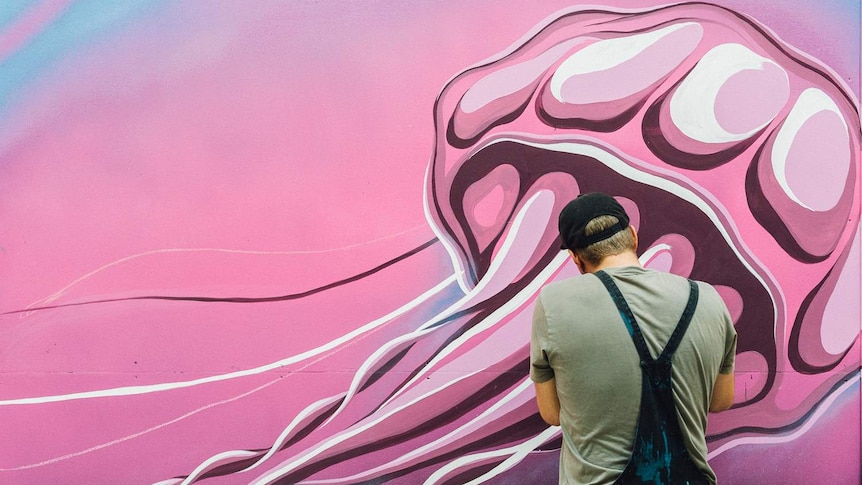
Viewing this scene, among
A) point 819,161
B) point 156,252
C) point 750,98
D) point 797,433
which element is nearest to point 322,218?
point 156,252

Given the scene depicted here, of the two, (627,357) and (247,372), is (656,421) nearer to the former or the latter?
(627,357)

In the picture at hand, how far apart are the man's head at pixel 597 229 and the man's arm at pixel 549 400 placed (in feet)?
1.27

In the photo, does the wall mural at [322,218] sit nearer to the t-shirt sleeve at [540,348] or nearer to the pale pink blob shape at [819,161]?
the pale pink blob shape at [819,161]

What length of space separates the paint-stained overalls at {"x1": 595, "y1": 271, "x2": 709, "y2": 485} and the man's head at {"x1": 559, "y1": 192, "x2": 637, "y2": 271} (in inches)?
3.6

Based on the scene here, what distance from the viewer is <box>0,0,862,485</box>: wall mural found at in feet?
8.23

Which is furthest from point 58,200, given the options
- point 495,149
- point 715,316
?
point 715,316

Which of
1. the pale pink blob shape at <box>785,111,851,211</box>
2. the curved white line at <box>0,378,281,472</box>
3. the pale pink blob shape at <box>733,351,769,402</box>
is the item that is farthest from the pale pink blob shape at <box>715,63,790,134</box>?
the curved white line at <box>0,378,281,472</box>

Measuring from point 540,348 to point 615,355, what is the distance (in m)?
0.21

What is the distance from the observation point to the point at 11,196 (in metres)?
2.52

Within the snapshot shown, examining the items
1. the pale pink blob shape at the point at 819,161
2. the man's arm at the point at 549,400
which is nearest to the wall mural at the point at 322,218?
the pale pink blob shape at the point at 819,161

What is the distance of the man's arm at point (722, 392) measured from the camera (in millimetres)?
1741

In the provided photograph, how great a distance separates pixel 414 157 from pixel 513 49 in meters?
0.66

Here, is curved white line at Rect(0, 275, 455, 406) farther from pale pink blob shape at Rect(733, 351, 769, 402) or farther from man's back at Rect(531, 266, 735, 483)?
pale pink blob shape at Rect(733, 351, 769, 402)

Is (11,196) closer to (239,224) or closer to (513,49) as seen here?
(239,224)
